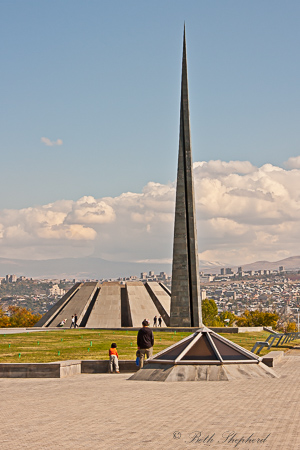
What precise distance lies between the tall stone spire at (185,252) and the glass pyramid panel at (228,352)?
25.2 m

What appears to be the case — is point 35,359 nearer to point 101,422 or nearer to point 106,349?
point 106,349

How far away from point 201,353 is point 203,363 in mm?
297

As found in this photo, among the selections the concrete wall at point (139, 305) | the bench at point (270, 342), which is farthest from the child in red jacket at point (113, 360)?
the concrete wall at point (139, 305)

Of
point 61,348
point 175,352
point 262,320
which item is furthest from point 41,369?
point 262,320

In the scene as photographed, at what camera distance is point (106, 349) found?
21.7 meters

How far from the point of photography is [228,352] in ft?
45.3

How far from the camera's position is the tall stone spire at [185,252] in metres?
39.3

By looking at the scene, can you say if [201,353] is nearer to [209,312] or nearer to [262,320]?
[209,312]

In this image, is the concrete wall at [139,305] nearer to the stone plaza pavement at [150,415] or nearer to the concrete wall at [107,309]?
the concrete wall at [107,309]

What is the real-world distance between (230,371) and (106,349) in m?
9.30

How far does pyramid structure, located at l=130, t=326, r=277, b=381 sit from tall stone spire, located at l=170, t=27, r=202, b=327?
25071 mm

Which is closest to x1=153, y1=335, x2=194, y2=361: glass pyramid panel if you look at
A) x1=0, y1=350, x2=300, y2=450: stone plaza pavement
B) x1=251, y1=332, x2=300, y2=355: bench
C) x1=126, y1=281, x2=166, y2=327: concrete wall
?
x1=0, y1=350, x2=300, y2=450: stone plaza pavement

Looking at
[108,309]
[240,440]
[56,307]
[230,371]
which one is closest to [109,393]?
[230,371]

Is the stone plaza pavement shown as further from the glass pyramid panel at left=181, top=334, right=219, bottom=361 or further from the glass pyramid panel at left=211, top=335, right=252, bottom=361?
the glass pyramid panel at left=181, top=334, right=219, bottom=361
